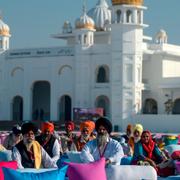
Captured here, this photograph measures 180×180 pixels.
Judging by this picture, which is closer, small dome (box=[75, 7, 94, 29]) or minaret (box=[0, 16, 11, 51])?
small dome (box=[75, 7, 94, 29])

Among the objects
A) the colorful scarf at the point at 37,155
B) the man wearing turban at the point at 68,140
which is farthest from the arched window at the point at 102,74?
the colorful scarf at the point at 37,155

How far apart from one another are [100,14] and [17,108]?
9.28 metres

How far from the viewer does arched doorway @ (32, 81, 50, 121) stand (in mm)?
45625

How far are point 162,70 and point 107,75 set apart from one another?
3.28 metres

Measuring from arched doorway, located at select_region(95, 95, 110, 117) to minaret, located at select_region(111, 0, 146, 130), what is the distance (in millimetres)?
1663

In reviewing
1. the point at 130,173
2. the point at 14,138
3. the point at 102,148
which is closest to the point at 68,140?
the point at 14,138

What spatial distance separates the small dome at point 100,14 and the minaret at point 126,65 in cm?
573

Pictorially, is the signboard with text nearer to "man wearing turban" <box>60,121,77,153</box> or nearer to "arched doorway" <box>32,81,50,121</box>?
"arched doorway" <box>32,81,50,121</box>

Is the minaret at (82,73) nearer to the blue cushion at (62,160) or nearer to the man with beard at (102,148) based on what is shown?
the blue cushion at (62,160)

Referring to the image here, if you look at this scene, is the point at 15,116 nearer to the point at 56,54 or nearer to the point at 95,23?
the point at 56,54

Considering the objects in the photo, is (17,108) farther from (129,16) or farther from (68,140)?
(68,140)

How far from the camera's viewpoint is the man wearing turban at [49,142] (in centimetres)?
841

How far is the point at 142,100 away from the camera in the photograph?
4431 cm

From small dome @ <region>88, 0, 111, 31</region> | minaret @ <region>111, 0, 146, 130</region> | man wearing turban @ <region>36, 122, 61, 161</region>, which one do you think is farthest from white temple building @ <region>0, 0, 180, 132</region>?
man wearing turban @ <region>36, 122, 61, 161</region>
